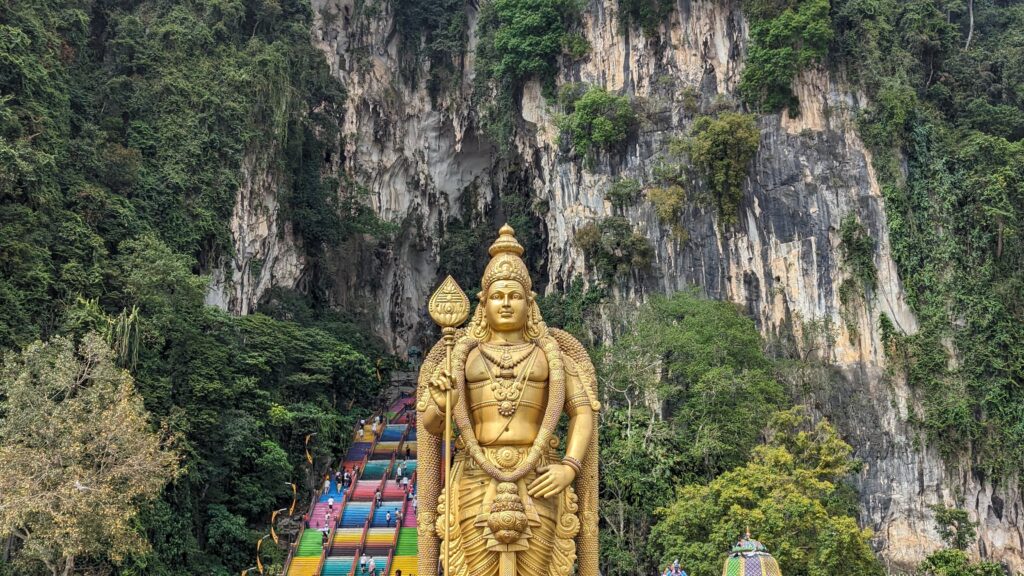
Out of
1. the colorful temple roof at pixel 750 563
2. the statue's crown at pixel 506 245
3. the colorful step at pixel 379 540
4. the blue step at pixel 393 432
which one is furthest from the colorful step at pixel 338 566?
the statue's crown at pixel 506 245

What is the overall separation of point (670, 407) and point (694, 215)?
5.21m

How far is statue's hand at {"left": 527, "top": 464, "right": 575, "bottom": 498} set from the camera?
738cm

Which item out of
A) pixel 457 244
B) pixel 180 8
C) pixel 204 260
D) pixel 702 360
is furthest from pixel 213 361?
pixel 457 244

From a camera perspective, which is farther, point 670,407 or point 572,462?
point 670,407

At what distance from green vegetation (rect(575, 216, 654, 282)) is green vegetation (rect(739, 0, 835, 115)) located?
398cm

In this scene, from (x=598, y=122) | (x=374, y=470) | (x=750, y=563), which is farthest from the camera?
(x=598, y=122)

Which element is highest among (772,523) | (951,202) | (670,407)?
(951,202)

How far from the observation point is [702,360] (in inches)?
733

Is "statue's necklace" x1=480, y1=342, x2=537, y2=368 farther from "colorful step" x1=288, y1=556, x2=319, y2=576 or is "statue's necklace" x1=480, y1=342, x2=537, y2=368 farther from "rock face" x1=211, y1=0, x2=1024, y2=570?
"rock face" x1=211, y1=0, x2=1024, y2=570

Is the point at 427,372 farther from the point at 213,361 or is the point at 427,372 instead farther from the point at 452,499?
the point at 213,361

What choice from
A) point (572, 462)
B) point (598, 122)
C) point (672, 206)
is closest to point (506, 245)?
point (572, 462)

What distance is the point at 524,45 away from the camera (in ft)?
88.7

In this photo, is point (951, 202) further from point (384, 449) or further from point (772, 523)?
point (384, 449)

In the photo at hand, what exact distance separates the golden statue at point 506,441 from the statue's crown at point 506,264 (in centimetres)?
1
